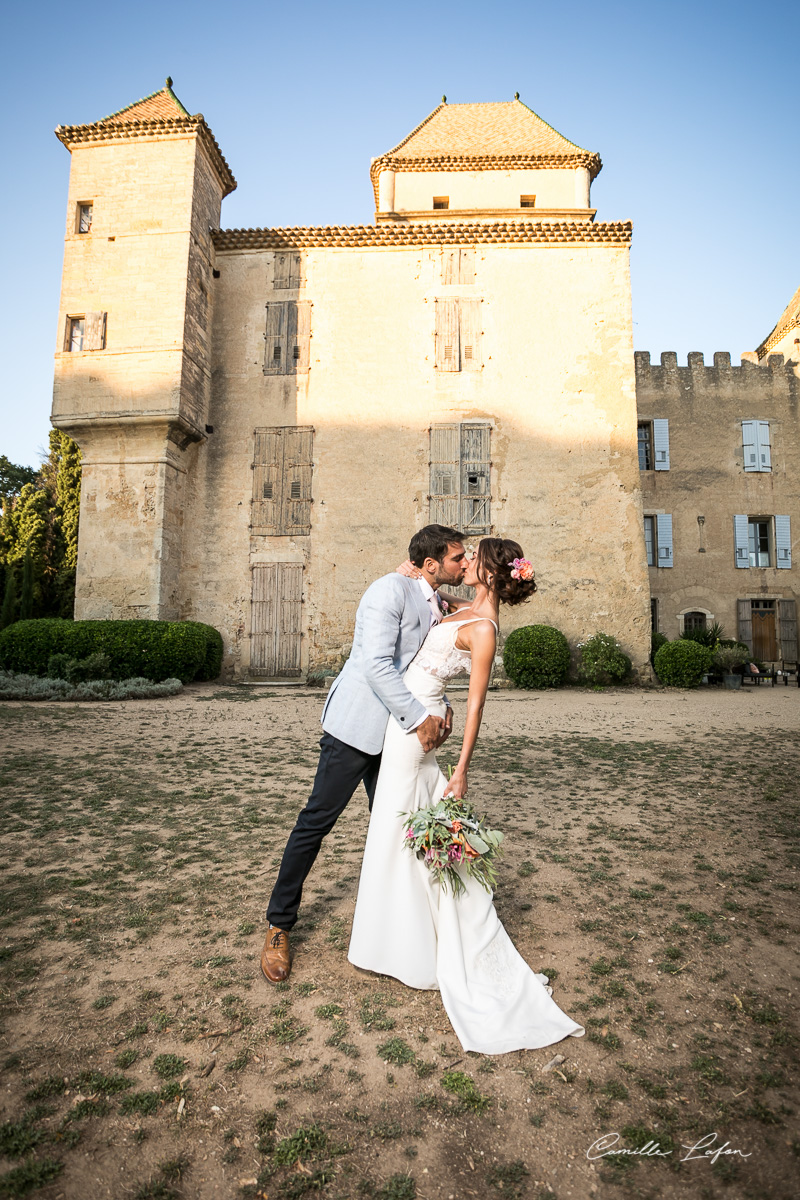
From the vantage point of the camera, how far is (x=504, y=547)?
2668 mm

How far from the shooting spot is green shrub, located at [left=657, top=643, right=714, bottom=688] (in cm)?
1352

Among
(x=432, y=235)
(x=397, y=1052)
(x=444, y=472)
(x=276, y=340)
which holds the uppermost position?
(x=432, y=235)

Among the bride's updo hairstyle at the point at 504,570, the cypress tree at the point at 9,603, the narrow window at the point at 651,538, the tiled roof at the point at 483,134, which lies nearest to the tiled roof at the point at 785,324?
the narrow window at the point at 651,538

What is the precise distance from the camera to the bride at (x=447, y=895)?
2.30 m

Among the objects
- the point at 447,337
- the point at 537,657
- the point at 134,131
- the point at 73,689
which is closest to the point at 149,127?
the point at 134,131

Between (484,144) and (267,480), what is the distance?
11.8 m

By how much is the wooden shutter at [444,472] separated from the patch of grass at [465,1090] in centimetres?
1262

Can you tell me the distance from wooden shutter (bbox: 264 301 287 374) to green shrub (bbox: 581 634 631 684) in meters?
9.23

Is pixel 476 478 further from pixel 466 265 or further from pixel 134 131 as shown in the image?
pixel 134 131

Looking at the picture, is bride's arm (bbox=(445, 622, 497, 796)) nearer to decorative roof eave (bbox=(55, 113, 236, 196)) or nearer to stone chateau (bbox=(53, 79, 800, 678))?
stone chateau (bbox=(53, 79, 800, 678))

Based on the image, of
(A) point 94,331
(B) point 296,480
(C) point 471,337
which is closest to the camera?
(A) point 94,331

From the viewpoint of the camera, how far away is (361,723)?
264 centimetres

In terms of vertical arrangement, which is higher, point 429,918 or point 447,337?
point 447,337

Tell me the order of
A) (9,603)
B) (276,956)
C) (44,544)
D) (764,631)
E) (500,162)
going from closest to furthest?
1. (276,956)
2. (500,162)
3. (9,603)
4. (44,544)
5. (764,631)
